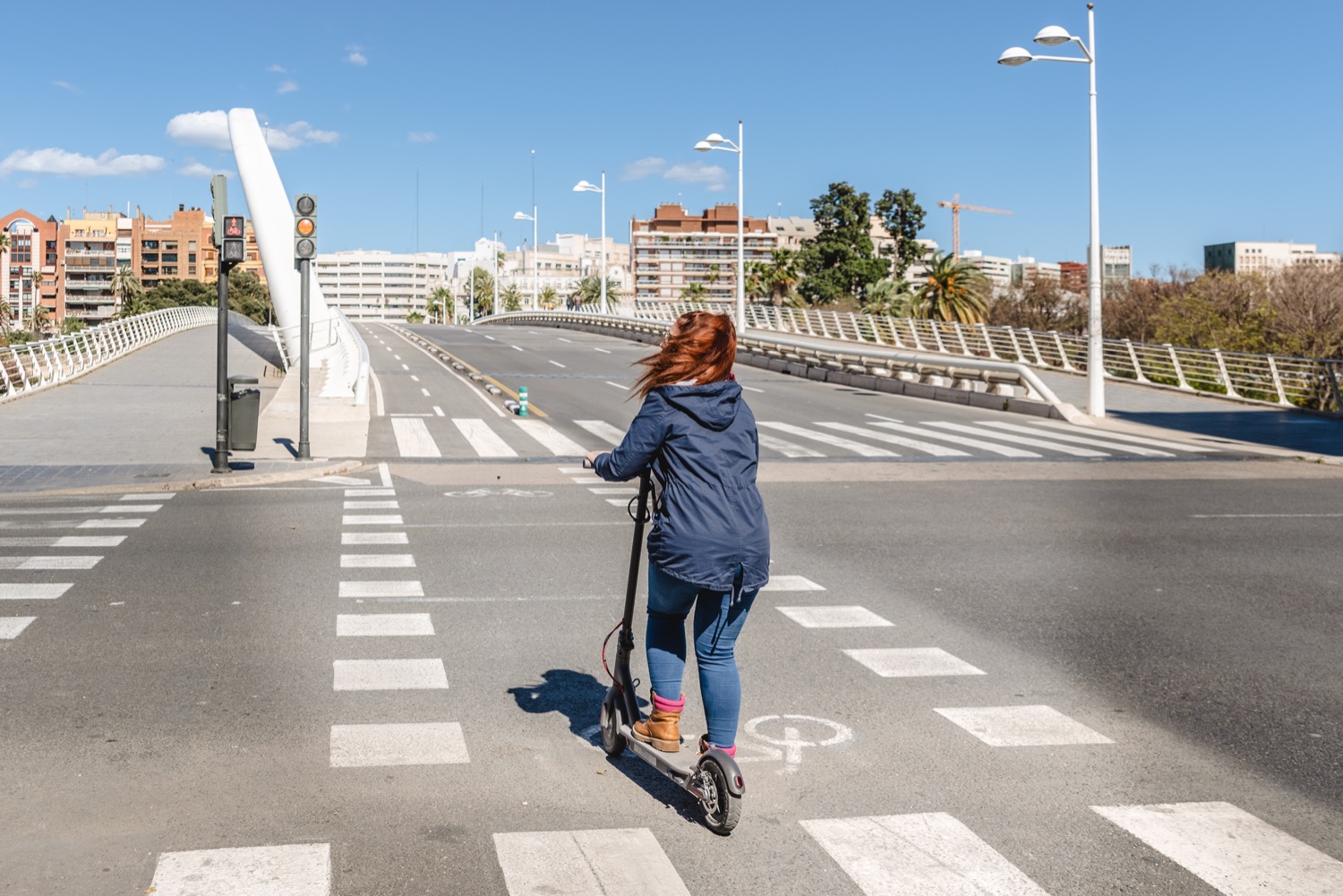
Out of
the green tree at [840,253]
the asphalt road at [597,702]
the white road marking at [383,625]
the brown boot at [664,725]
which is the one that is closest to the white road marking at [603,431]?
the asphalt road at [597,702]

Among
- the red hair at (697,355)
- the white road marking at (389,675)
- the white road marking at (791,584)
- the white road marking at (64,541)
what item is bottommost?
the white road marking at (389,675)

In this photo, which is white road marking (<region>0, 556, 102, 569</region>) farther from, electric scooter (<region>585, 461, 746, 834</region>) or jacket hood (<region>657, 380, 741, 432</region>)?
jacket hood (<region>657, 380, 741, 432</region>)

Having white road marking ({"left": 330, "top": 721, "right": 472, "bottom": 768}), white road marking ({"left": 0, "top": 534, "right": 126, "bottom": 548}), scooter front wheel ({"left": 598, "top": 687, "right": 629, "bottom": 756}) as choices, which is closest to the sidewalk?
white road marking ({"left": 0, "top": 534, "right": 126, "bottom": 548})

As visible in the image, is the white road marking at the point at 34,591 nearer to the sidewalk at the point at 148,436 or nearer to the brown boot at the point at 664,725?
the brown boot at the point at 664,725

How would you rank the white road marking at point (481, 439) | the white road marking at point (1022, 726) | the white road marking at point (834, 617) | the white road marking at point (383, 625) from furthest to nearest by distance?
the white road marking at point (481, 439) < the white road marking at point (834, 617) < the white road marking at point (383, 625) < the white road marking at point (1022, 726)

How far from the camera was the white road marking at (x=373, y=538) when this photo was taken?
11047 millimetres

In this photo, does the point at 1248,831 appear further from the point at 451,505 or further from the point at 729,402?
the point at 451,505

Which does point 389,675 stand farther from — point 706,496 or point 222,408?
point 222,408

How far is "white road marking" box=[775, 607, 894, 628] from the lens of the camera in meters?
7.96

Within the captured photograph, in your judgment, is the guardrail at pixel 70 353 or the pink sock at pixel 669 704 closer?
the pink sock at pixel 669 704

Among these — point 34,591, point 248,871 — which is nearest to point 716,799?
point 248,871

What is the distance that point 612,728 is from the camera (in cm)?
527

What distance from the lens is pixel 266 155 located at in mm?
34750

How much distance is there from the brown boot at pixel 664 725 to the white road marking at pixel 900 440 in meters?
15.0
